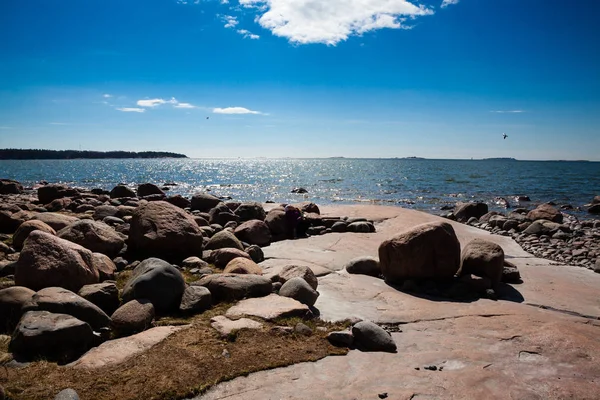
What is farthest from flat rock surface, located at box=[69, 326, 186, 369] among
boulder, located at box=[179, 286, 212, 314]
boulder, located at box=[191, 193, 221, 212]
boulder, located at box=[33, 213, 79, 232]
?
boulder, located at box=[191, 193, 221, 212]

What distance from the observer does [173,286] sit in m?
6.46

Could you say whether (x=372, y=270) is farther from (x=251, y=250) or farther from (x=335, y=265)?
(x=251, y=250)

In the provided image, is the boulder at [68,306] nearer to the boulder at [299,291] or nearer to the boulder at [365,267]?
the boulder at [299,291]

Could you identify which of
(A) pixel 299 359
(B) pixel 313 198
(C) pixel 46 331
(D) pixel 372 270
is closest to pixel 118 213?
(D) pixel 372 270

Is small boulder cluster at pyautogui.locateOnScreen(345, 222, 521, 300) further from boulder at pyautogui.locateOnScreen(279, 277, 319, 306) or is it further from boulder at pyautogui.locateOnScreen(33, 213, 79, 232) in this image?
boulder at pyautogui.locateOnScreen(33, 213, 79, 232)

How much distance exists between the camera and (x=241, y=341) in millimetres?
5410

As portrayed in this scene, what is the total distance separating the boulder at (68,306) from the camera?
528cm

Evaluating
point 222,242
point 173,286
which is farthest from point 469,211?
point 173,286

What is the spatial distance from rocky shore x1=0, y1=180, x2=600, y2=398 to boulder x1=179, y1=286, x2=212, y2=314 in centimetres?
2

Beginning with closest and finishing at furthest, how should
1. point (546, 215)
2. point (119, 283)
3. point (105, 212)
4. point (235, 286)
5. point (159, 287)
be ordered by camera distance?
point (159, 287)
point (235, 286)
point (119, 283)
point (105, 212)
point (546, 215)

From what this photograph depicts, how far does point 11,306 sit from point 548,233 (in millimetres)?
19105

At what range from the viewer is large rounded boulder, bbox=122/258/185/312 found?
625cm

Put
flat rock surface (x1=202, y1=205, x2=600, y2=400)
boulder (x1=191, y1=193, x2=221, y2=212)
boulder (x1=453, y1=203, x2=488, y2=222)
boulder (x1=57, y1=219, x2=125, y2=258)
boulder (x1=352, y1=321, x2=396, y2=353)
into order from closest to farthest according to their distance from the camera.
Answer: flat rock surface (x1=202, y1=205, x2=600, y2=400) < boulder (x1=352, y1=321, x2=396, y2=353) < boulder (x1=57, y1=219, x2=125, y2=258) < boulder (x1=191, y1=193, x2=221, y2=212) < boulder (x1=453, y1=203, x2=488, y2=222)

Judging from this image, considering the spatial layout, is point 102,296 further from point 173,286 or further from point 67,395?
point 67,395
